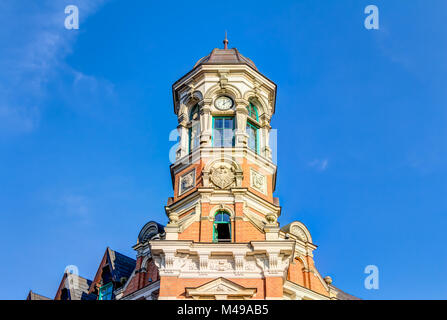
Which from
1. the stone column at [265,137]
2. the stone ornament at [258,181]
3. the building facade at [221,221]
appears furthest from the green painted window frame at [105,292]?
the stone column at [265,137]

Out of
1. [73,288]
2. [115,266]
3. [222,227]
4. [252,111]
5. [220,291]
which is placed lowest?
[220,291]

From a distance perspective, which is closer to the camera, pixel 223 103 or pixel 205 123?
pixel 205 123

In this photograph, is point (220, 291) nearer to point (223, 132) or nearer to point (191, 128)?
point (223, 132)

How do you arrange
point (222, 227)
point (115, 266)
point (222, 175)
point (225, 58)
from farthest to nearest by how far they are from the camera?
point (115, 266) < point (225, 58) < point (222, 175) < point (222, 227)

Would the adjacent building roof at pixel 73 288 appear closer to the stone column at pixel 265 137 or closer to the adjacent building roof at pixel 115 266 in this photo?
the adjacent building roof at pixel 115 266

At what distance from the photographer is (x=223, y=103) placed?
3672 cm

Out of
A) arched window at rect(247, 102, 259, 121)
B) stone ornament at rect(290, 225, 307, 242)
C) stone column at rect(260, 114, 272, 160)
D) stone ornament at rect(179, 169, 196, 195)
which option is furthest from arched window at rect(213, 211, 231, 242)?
arched window at rect(247, 102, 259, 121)

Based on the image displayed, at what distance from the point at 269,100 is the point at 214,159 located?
6.74 m

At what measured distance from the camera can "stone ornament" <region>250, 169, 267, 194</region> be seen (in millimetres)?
34312

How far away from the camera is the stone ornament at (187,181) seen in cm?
3425

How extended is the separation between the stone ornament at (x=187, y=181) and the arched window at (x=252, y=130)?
389 centimetres

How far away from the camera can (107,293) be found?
127 ft

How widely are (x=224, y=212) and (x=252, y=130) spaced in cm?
640

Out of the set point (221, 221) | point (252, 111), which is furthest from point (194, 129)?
point (221, 221)
